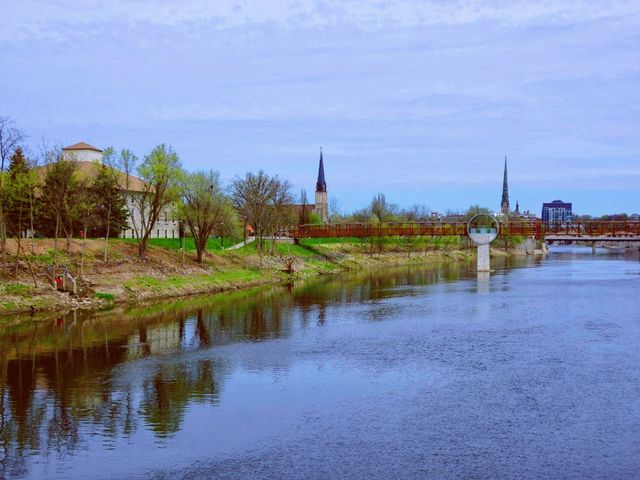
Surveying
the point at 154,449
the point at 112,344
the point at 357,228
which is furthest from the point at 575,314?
the point at 357,228

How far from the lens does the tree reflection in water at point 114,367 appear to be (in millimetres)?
21891

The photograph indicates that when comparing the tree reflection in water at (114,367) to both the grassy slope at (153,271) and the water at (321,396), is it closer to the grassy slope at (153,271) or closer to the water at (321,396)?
the water at (321,396)

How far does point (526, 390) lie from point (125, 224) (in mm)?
62937

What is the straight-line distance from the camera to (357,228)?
12475 centimetres

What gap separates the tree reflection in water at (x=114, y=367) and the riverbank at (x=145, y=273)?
371 centimetres

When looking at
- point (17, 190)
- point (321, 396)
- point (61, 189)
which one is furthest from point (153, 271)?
point (321, 396)

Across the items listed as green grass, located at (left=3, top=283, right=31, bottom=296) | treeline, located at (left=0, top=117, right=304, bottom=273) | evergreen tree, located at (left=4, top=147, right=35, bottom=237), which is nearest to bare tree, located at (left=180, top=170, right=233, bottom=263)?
treeline, located at (left=0, top=117, right=304, bottom=273)

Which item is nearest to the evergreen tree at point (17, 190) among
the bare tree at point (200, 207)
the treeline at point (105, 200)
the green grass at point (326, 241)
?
the treeline at point (105, 200)

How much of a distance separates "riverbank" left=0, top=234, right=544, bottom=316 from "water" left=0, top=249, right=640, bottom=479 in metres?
5.68

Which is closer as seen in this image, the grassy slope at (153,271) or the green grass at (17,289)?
the green grass at (17,289)

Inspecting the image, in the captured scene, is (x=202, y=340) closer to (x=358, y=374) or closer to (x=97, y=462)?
(x=358, y=374)

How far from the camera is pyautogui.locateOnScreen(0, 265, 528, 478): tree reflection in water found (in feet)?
71.8

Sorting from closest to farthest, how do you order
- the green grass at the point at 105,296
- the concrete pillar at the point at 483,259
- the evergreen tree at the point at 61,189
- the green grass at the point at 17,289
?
the green grass at the point at 17,289 → the green grass at the point at 105,296 → the evergreen tree at the point at 61,189 → the concrete pillar at the point at 483,259

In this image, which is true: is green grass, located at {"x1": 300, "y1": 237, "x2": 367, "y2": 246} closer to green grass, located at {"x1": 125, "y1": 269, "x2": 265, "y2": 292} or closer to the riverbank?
the riverbank
